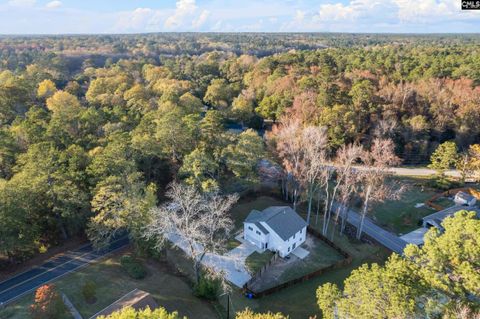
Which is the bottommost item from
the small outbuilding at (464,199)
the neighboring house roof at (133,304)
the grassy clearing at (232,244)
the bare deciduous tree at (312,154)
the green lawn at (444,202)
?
the green lawn at (444,202)

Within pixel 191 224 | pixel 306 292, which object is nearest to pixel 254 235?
pixel 306 292

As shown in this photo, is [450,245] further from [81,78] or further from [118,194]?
[81,78]

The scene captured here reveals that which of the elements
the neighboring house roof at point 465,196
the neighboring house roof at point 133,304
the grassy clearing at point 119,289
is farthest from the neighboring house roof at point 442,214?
the neighboring house roof at point 133,304

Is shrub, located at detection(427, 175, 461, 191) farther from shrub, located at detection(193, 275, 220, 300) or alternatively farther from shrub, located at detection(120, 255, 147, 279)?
shrub, located at detection(120, 255, 147, 279)

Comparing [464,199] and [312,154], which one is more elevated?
[312,154]

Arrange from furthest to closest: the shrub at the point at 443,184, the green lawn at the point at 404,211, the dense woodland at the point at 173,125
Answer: the shrub at the point at 443,184 < the green lawn at the point at 404,211 < the dense woodland at the point at 173,125

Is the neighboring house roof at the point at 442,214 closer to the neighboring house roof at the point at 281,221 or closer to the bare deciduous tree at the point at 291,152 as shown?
the bare deciduous tree at the point at 291,152

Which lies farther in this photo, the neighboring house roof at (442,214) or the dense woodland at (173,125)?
the neighboring house roof at (442,214)

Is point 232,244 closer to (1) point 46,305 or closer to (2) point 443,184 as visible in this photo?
(1) point 46,305
